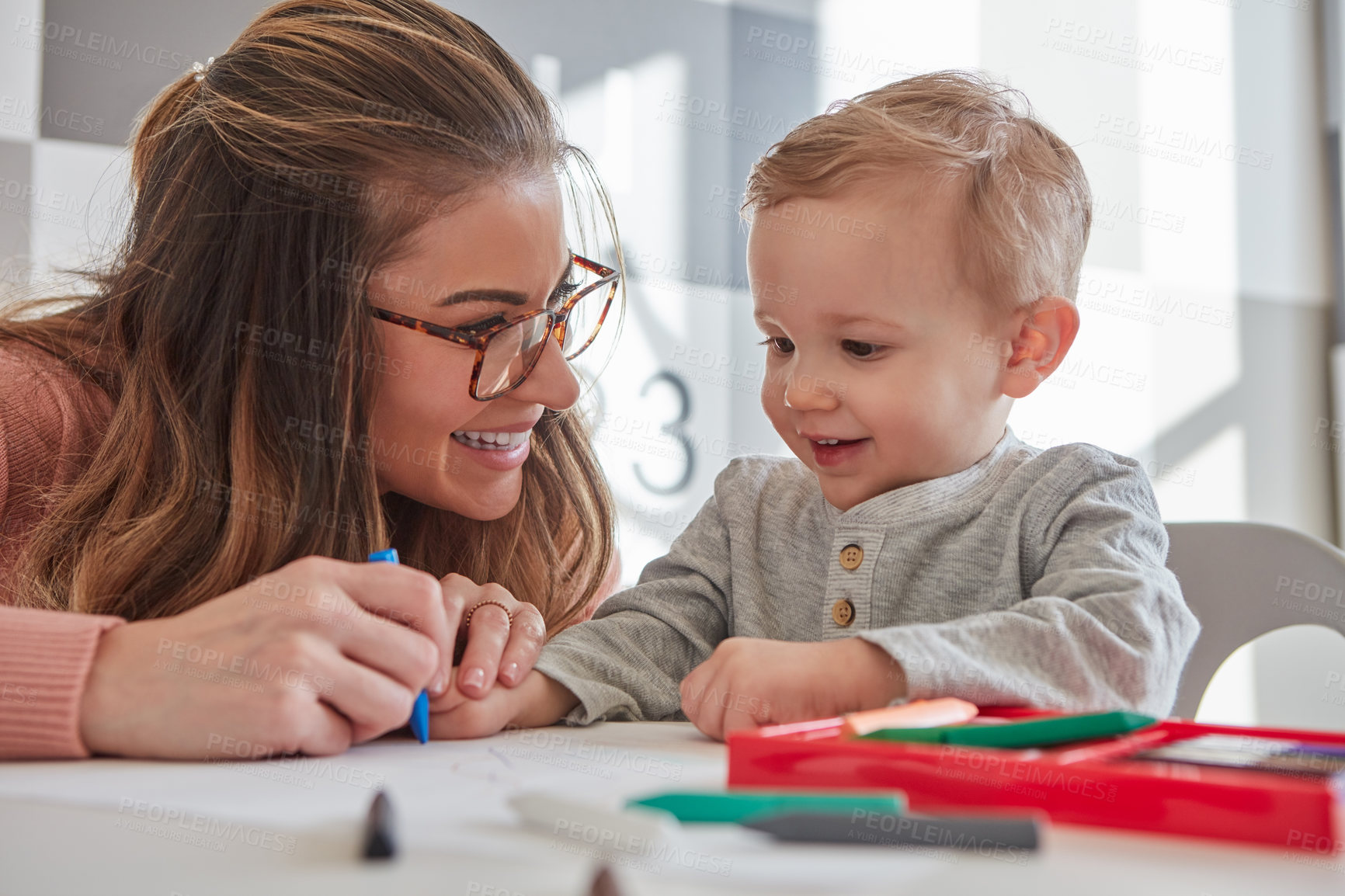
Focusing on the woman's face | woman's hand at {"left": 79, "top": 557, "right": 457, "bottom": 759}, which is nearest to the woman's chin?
the woman's face

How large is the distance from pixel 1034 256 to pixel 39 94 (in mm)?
1732

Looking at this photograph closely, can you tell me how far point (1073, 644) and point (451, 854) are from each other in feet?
1.54

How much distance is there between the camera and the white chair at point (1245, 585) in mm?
1023

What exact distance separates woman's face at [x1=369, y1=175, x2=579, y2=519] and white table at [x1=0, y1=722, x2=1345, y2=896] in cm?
54

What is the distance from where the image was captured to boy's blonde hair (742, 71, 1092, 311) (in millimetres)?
960

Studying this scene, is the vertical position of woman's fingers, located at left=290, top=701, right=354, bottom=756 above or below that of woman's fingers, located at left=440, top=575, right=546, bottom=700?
below

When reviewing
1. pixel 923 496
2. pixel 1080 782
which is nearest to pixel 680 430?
pixel 923 496

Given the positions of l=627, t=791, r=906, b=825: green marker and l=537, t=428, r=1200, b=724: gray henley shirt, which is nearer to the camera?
l=627, t=791, r=906, b=825: green marker

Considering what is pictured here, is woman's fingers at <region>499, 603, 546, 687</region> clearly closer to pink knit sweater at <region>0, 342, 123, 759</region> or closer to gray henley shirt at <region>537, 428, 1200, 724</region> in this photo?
gray henley shirt at <region>537, 428, 1200, 724</region>

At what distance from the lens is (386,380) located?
1065 mm

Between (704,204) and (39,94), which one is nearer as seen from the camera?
(39,94)

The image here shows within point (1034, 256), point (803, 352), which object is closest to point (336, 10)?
point (803, 352)

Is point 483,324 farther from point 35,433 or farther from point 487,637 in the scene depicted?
point 35,433

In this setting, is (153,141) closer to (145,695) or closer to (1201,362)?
(145,695)
